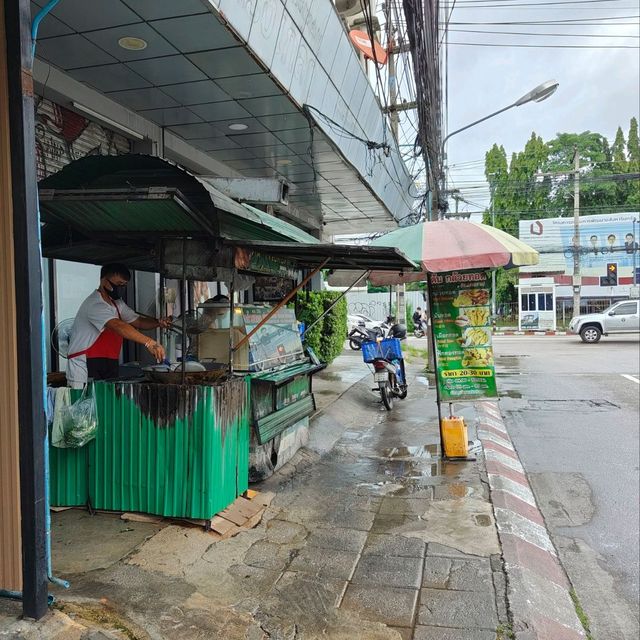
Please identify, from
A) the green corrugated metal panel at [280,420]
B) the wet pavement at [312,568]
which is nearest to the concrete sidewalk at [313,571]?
the wet pavement at [312,568]

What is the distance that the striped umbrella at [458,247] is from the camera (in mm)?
5062

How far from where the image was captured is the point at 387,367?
8789 mm

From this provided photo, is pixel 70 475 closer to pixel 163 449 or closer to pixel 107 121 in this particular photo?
pixel 163 449

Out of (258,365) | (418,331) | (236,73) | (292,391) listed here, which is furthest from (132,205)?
(418,331)

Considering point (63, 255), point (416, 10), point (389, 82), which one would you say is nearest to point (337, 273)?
point (416, 10)

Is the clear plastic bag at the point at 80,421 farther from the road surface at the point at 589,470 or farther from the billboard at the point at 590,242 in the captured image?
the billboard at the point at 590,242

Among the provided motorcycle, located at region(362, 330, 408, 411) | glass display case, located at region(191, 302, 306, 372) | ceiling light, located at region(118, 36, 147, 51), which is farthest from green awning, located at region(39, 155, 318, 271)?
motorcycle, located at region(362, 330, 408, 411)

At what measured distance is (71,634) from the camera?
7.23 feet

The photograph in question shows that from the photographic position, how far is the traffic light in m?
32.1

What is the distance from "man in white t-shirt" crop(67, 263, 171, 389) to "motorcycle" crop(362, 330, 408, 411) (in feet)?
16.0

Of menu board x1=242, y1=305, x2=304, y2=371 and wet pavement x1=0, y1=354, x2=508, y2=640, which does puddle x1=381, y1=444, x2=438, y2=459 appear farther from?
menu board x1=242, y1=305, x2=304, y2=371

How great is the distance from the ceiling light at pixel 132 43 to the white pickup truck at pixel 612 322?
19.9 meters

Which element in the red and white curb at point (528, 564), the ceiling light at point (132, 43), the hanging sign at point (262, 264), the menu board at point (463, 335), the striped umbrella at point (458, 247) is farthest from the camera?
the menu board at point (463, 335)

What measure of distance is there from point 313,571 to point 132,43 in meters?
4.79
